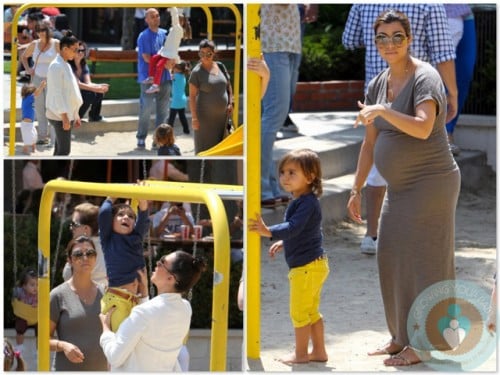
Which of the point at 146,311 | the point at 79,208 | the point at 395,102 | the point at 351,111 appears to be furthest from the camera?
the point at 351,111

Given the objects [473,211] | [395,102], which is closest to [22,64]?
[395,102]

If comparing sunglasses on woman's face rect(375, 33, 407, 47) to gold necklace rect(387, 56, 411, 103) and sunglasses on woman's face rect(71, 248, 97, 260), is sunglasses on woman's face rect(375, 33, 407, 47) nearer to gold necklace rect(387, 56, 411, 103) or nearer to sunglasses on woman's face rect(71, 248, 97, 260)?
gold necklace rect(387, 56, 411, 103)

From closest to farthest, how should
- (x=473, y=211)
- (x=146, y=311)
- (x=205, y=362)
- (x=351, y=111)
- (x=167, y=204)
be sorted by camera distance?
(x=146, y=311), (x=205, y=362), (x=167, y=204), (x=473, y=211), (x=351, y=111)

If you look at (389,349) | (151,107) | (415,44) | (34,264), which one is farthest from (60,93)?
(34,264)

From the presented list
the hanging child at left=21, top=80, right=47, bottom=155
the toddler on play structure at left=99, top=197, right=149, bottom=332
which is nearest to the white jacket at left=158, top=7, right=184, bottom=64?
the hanging child at left=21, top=80, right=47, bottom=155

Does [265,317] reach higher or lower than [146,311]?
lower

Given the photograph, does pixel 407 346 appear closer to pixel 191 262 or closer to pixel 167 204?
pixel 191 262

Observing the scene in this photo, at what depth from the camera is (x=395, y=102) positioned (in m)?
4.88

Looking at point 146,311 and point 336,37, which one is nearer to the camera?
point 146,311

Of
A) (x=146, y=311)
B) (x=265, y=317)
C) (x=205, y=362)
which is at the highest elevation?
(x=146, y=311)

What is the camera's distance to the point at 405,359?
5027 millimetres

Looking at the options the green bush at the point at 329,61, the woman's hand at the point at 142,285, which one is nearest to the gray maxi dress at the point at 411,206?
the woman's hand at the point at 142,285

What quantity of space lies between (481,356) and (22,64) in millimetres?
2366

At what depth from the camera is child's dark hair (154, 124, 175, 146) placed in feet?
15.6
